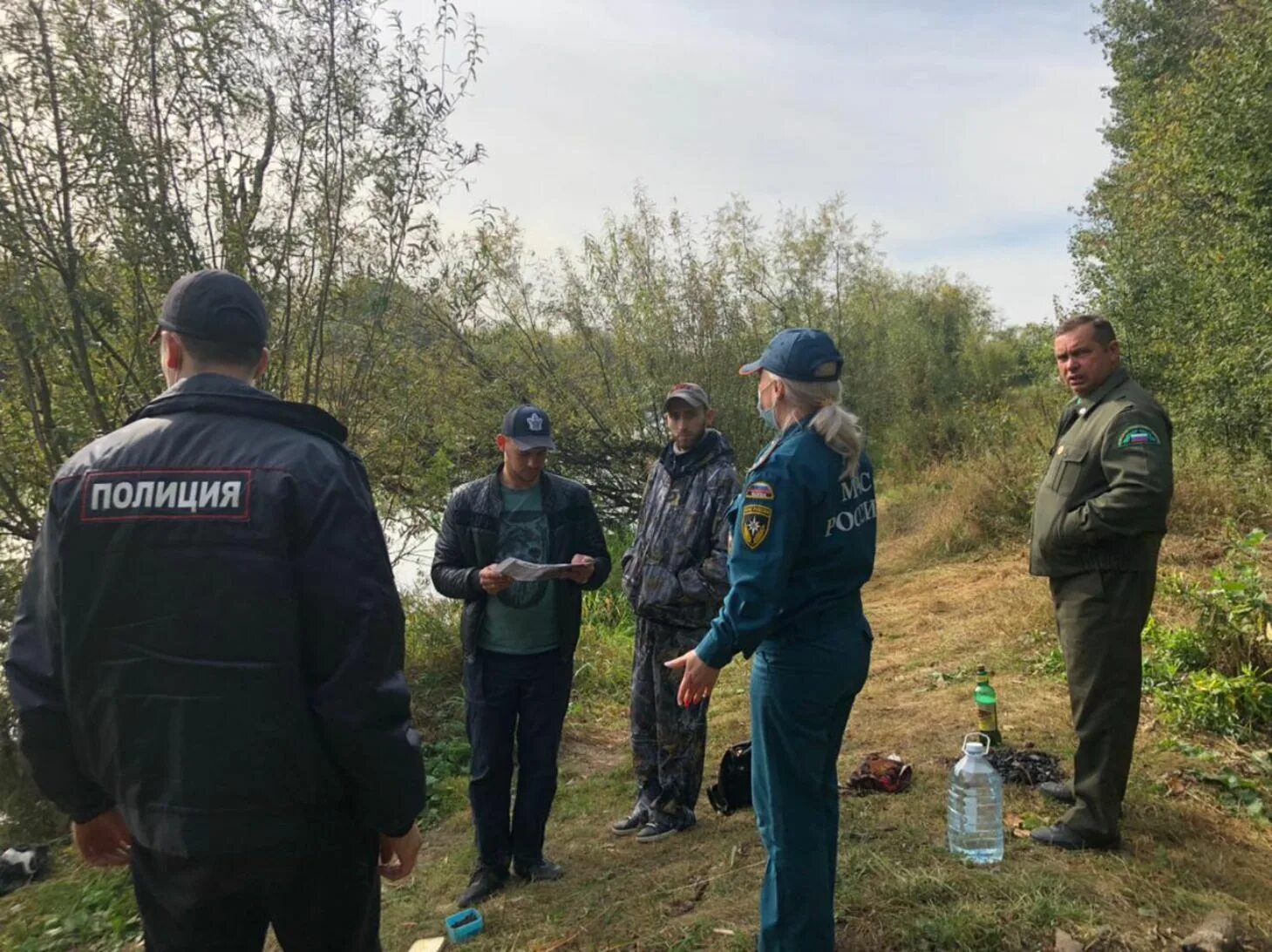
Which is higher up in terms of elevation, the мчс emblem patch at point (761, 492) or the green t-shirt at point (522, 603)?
the мчс emblem patch at point (761, 492)

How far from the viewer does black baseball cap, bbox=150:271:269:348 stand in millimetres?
1906

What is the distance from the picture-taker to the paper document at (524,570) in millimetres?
3541

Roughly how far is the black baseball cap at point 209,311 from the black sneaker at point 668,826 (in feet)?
10.6

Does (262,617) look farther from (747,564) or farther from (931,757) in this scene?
(931,757)

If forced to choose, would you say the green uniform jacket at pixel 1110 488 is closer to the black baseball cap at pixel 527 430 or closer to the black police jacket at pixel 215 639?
the black baseball cap at pixel 527 430

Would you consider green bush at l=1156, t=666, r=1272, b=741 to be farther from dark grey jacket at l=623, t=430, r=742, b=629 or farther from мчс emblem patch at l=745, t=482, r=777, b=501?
мчс emblem patch at l=745, t=482, r=777, b=501

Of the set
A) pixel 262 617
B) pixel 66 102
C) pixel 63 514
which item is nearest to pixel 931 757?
A: pixel 262 617

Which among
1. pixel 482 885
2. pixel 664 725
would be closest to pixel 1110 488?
pixel 664 725

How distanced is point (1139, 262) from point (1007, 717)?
11.1 m

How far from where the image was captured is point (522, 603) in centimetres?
373

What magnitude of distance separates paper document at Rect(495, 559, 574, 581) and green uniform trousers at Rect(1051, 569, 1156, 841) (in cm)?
219

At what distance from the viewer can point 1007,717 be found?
17.0 ft

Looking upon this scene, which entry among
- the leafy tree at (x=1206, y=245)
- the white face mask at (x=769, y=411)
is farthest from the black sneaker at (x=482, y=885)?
the leafy tree at (x=1206, y=245)

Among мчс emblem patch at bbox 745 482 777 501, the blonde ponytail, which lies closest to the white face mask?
the blonde ponytail
